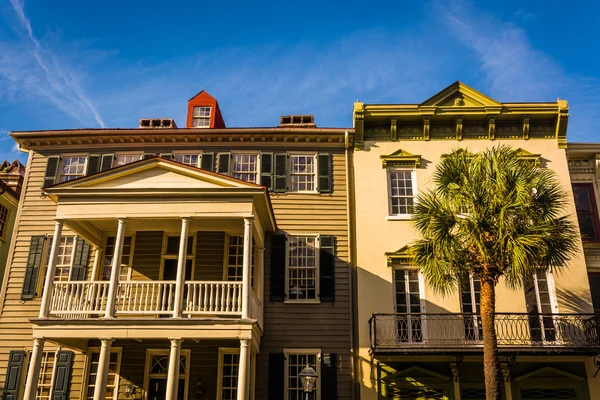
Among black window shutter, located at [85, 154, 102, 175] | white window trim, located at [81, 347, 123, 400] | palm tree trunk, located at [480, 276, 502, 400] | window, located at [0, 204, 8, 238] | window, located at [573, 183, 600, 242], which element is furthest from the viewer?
window, located at [0, 204, 8, 238]

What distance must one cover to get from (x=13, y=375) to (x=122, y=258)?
4.90 meters

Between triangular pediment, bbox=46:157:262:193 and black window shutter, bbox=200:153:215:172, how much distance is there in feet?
11.2

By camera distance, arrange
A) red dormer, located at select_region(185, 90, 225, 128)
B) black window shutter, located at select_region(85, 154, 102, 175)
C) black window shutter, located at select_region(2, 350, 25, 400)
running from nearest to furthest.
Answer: black window shutter, located at select_region(2, 350, 25, 400) → black window shutter, located at select_region(85, 154, 102, 175) → red dormer, located at select_region(185, 90, 225, 128)

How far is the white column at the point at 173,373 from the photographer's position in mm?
14375

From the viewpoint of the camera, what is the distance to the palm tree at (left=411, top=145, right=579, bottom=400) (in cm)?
1363

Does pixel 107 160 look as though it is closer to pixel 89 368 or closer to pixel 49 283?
pixel 49 283

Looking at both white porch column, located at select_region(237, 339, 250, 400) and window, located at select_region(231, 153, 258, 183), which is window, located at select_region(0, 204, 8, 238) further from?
white porch column, located at select_region(237, 339, 250, 400)

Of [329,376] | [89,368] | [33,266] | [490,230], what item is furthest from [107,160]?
[490,230]

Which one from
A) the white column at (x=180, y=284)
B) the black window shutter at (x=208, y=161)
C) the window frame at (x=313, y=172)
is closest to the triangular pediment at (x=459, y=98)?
the window frame at (x=313, y=172)

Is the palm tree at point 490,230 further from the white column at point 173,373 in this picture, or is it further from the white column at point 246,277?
the white column at point 173,373

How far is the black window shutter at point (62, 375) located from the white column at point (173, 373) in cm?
467

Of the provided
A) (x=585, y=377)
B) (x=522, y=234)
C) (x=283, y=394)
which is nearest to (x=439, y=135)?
(x=522, y=234)

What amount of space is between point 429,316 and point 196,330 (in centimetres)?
732

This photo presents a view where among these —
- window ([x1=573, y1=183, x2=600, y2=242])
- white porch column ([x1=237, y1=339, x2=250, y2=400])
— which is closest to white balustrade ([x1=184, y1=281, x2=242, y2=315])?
white porch column ([x1=237, y1=339, x2=250, y2=400])
